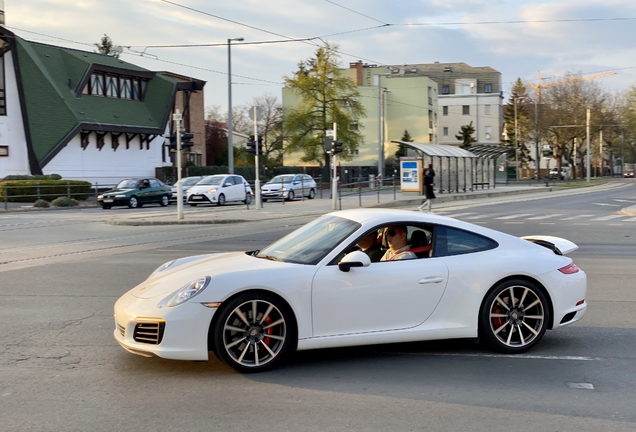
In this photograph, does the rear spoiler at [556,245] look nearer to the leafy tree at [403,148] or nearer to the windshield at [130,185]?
the windshield at [130,185]

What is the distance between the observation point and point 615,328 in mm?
7484

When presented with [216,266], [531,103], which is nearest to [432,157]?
[216,266]

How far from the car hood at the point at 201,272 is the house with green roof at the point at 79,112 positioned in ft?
137

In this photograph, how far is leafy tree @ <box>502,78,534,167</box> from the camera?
9281 centimetres

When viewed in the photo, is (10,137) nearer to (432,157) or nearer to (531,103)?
(432,157)

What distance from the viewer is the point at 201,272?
5.99 metres

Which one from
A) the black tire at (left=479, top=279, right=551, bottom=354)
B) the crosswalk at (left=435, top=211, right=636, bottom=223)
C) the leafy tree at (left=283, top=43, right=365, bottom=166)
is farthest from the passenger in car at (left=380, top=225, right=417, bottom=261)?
the leafy tree at (left=283, top=43, right=365, bottom=166)

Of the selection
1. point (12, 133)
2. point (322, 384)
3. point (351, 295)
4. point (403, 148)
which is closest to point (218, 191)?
point (12, 133)

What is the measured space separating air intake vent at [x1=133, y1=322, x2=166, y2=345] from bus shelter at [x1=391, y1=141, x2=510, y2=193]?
36455mm

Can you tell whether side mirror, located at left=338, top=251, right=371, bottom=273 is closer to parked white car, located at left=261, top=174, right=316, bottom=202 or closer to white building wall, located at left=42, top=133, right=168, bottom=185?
parked white car, located at left=261, top=174, right=316, bottom=202

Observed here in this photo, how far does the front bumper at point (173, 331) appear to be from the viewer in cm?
550

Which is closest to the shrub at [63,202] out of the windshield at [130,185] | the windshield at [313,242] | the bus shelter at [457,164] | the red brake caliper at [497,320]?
the windshield at [130,185]

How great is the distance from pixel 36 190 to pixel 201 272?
33943mm

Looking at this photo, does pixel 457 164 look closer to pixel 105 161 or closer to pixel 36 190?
pixel 105 161
